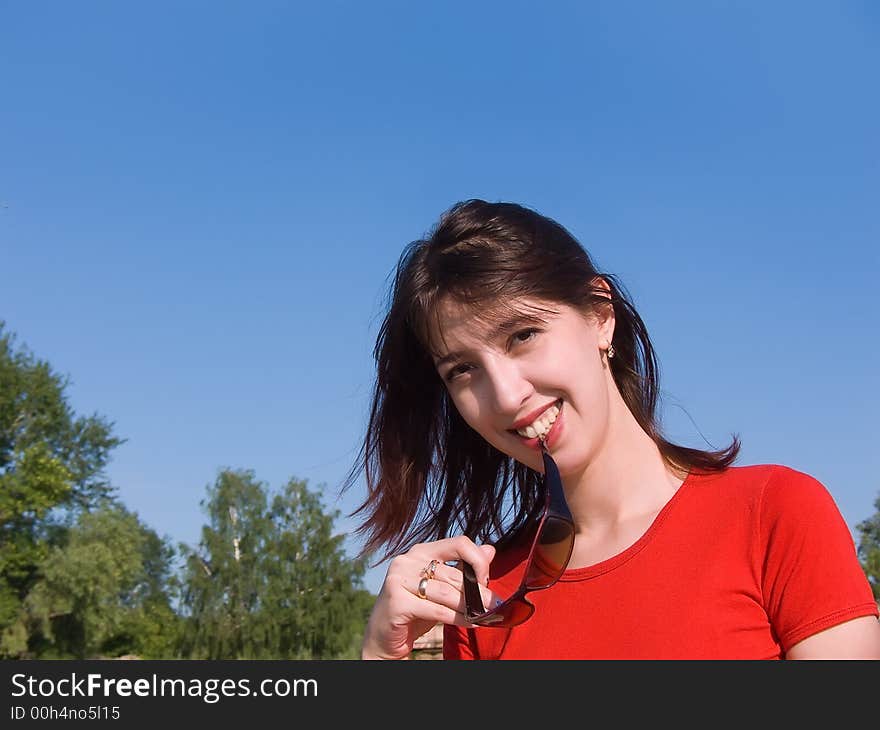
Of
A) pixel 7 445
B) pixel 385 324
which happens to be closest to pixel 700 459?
pixel 385 324

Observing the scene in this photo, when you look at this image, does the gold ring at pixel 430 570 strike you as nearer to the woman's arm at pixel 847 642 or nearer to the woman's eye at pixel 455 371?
the woman's eye at pixel 455 371

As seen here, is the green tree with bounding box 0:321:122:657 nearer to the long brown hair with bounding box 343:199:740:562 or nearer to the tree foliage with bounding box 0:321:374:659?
the tree foliage with bounding box 0:321:374:659

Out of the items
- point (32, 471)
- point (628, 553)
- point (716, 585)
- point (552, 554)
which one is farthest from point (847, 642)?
point (32, 471)

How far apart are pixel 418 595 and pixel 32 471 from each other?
137 feet

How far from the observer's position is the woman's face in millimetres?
2400

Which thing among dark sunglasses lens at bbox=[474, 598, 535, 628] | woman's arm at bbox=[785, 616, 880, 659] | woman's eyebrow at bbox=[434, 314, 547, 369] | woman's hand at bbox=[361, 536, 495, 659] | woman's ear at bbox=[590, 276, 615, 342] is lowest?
woman's arm at bbox=[785, 616, 880, 659]

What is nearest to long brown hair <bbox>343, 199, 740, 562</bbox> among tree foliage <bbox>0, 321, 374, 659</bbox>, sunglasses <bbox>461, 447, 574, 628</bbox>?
sunglasses <bbox>461, 447, 574, 628</bbox>

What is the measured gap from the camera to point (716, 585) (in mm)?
2273

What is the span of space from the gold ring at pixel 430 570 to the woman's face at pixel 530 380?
413mm

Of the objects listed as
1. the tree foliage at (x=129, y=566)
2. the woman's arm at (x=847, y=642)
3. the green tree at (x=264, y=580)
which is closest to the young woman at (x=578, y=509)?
the woman's arm at (x=847, y=642)

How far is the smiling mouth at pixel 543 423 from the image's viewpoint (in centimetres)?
245

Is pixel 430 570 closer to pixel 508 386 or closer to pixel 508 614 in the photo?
pixel 508 614

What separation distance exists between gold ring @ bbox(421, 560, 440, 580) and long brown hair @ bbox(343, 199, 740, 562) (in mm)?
618
